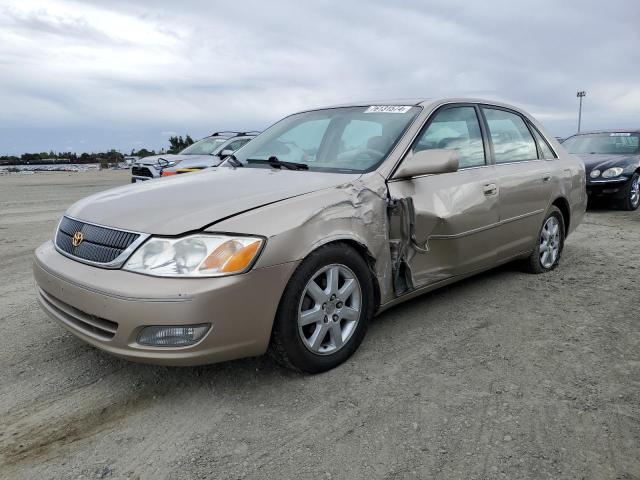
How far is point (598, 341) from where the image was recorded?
3.50m

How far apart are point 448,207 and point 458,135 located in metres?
0.69

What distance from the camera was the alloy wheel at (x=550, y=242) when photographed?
5062 mm

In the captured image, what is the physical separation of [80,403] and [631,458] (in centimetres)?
256

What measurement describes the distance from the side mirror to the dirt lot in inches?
42.6

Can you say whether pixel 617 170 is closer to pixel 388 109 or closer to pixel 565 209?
pixel 565 209

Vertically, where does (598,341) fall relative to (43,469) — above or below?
below

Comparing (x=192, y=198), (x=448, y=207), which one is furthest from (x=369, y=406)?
(x=448, y=207)

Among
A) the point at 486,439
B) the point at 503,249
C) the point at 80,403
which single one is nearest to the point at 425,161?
the point at 503,249

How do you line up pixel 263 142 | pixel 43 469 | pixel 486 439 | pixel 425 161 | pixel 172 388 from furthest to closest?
pixel 263 142
pixel 425 161
pixel 172 388
pixel 486 439
pixel 43 469

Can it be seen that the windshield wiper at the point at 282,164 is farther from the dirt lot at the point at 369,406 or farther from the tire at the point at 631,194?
the tire at the point at 631,194

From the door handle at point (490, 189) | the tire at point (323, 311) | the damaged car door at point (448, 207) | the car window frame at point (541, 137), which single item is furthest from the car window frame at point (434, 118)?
the car window frame at point (541, 137)

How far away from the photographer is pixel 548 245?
203 inches

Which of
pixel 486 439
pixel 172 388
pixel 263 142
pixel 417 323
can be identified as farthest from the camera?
pixel 263 142

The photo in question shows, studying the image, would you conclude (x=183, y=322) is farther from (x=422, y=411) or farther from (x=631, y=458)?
(x=631, y=458)
